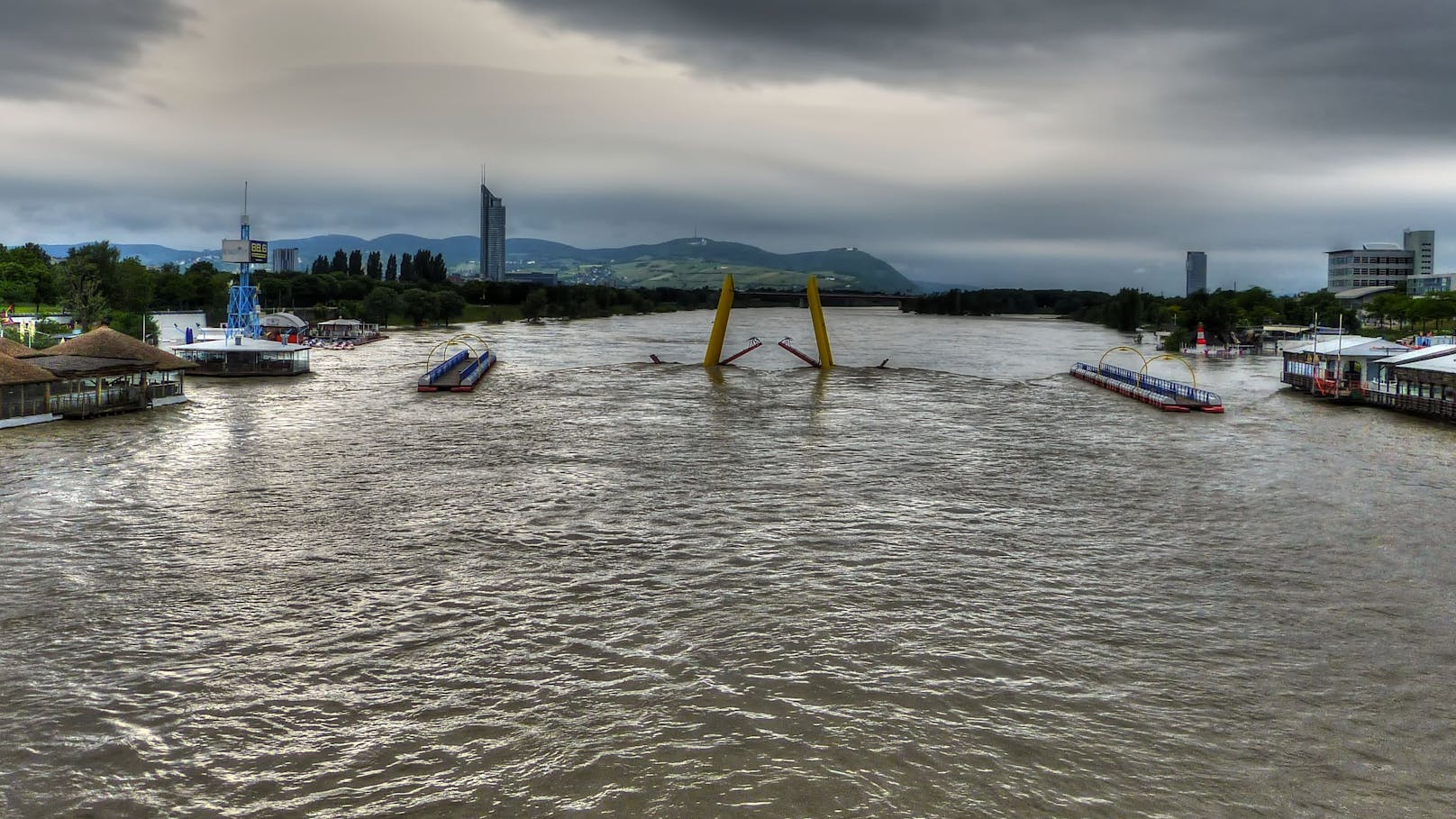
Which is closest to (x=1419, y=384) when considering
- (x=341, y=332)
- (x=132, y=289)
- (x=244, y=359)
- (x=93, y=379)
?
(x=93, y=379)

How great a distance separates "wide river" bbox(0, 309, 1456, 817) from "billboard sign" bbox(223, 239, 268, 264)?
152ft

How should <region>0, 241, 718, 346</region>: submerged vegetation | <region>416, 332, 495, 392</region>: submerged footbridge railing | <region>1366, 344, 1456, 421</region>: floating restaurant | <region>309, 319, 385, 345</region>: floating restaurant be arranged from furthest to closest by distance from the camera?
<region>309, 319, 385, 345</region>: floating restaurant → <region>0, 241, 718, 346</region>: submerged vegetation → <region>416, 332, 495, 392</region>: submerged footbridge railing → <region>1366, 344, 1456, 421</region>: floating restaurant

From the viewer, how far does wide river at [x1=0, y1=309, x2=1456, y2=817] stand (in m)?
10.8

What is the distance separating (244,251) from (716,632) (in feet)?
237

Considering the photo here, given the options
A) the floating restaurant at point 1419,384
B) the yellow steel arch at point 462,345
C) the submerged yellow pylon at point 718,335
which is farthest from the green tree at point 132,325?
the floating restaurant at point 1419,384

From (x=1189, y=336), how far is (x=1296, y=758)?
96.1m

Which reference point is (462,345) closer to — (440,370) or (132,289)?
(132,289)

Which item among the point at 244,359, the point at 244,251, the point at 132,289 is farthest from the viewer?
the point at 132,289

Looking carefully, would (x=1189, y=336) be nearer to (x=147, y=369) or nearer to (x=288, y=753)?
(x=147, y=369)

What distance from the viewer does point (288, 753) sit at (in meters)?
11.1

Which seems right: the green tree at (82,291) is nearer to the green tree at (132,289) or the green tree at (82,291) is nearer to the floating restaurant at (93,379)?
the green tree at (132,289)

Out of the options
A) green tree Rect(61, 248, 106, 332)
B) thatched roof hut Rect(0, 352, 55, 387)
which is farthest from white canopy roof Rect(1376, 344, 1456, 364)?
green tree Rect(61, 248, 106, 332)

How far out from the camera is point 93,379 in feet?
127

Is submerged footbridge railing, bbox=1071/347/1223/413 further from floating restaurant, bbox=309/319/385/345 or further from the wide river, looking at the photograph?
floating restaurant, bbox=309/319/385/345
